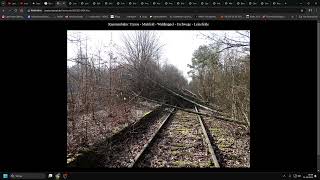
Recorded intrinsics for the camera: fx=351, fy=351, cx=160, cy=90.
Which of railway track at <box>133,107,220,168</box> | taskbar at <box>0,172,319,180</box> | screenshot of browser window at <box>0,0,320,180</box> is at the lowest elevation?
railway track at <box>133,107,220,168</box>

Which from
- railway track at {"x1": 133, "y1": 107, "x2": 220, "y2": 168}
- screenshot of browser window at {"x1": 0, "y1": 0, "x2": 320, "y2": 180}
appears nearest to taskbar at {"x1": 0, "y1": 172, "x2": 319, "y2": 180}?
screenshot of browser window at {"x1": 0, "y1": 0, "x2": 320, "y2": 180}

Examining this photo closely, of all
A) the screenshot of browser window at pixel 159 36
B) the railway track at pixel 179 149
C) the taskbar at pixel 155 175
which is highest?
the screenshot of browser window at pixel 159 36

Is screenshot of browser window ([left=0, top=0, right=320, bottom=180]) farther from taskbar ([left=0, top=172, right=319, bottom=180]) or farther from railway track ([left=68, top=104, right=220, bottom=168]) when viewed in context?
railway track ([left=68, top=104, right=220, bottom=168])

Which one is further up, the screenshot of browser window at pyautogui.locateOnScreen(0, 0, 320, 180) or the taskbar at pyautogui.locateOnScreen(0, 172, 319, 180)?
the screenshot of browser window at pyautogui.locateOnScreen(0, 0, 320, 180)

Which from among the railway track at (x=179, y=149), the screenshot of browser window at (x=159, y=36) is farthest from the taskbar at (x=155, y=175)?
the railway track at (x=179, y=149)

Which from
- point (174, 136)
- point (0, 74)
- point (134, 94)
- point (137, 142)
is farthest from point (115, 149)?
point (134, 94)

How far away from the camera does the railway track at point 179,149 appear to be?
559cm

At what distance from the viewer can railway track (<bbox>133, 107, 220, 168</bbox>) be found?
5.59m

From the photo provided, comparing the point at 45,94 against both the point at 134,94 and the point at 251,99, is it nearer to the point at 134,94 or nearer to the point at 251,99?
the point at 251,99

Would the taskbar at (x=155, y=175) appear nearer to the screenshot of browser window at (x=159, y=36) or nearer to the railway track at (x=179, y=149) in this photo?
the screenshot of browser window at (x=159, y=36)

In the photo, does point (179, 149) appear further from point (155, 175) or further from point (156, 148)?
point (155, 175)

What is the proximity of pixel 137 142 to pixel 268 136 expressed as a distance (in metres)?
3.65

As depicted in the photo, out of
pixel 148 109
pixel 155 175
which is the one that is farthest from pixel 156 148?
pixel 148 109

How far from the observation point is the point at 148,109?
11492 mm
